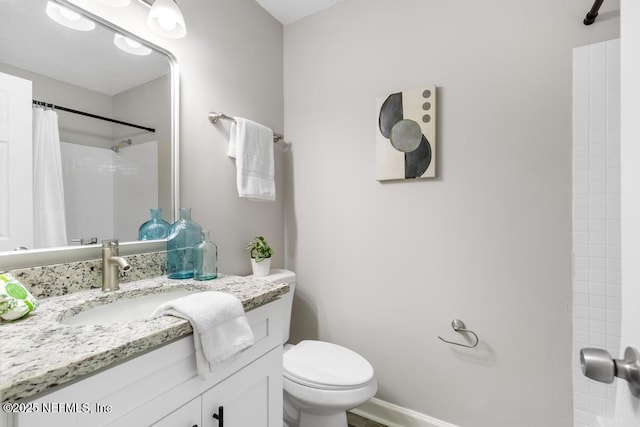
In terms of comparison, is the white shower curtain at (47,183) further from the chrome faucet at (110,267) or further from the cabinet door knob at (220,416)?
the cabinet door knob at (220,416)

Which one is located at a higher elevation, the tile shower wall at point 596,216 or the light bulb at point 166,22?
the light bulb at point 166,22

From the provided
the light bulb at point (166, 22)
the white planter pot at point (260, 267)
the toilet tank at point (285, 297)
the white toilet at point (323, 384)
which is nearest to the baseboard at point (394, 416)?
the white toilet at point (323, 384)

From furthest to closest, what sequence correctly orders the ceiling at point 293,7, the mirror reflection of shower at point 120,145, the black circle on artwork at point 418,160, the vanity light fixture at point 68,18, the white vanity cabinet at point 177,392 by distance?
the ceiling at point 293,7
the black circle on artwork at point 418,160
the mirror reflection of shower at point 120,145
the vanity light fixture at point 68,18
the white vanity cabinet at point 177,392

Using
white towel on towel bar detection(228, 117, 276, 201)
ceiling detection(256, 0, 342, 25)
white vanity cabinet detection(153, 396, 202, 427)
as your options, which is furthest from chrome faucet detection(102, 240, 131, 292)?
ceiling detection(256, 0, 342, 25)

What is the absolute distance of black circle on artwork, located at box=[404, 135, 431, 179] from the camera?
4.76ft

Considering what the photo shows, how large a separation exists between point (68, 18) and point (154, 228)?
79 cm

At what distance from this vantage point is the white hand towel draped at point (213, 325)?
724 millimetres

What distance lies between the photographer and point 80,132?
1.02m

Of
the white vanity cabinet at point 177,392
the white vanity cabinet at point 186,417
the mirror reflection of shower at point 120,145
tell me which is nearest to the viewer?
the white vanity cabinet at point 177,392

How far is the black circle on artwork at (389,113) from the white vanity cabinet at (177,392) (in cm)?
107

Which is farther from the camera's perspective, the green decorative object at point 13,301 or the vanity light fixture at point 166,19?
the vanity light fixture at point 166,19

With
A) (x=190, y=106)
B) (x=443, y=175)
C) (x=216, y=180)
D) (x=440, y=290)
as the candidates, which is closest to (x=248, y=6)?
(x=190, y=106)

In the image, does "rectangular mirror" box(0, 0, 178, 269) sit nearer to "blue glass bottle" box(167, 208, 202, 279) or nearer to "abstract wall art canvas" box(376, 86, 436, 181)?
"blue glass bottle" box(167, 208, 202, 279)

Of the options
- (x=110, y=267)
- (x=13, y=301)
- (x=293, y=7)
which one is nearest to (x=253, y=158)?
(x=110, y=267)
